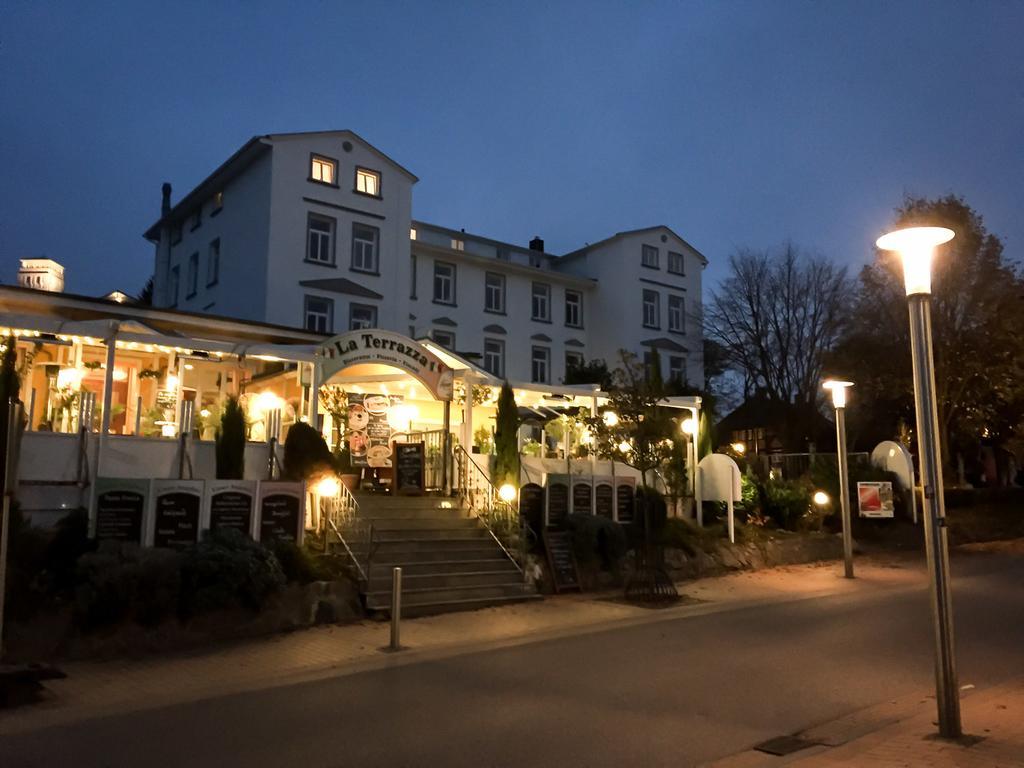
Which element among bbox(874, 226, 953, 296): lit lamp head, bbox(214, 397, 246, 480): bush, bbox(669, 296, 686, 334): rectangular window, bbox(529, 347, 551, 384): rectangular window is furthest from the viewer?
bbox(669, 296, 686, 334): rectangular window

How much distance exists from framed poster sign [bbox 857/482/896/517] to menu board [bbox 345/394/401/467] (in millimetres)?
12040

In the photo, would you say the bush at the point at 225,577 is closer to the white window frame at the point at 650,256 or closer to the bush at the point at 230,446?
the bush at the point at 230,446

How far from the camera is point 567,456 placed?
1986cm

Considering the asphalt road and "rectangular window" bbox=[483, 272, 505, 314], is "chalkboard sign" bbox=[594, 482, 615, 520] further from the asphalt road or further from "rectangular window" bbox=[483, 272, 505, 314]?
"rectangular window" bbox=[483, 272, 505, 314]

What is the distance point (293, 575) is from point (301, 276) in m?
16.5

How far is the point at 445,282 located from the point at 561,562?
64.5 feet

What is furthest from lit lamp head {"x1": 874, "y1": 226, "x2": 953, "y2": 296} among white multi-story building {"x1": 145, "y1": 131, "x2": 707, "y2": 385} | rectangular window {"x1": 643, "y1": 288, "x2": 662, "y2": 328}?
rectangular window {"x1": 643, "y1": 288, "x2": 662, "y2": 328}

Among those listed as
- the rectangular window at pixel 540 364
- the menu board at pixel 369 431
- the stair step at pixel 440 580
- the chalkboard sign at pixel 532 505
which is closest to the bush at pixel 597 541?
the chalkboard sign at pixel 532 505

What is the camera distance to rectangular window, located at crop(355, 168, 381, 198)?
29.2m

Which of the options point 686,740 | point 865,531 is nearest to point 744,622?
point 686,740

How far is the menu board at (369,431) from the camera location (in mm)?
18781

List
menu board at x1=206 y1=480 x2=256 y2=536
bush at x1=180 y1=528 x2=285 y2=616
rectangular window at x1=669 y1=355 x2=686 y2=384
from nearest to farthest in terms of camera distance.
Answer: bush at x1=180 y1=528 x2=285 y2=616, menu board at x1=206 y1=480 x2=256 y2=536, rectangular window at x1=669 y1=355 x2=686 y2=384

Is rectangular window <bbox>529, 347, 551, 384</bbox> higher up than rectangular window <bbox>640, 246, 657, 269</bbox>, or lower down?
lower down

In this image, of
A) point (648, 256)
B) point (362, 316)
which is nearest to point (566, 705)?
point (362, 316)
